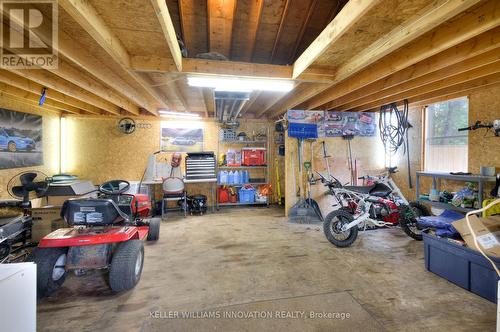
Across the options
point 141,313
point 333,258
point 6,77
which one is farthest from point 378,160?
point 6,77

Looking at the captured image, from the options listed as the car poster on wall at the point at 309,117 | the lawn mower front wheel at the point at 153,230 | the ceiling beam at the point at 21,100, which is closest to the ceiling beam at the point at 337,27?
the car poster on wall at the point at 309,117

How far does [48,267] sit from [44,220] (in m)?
1.58

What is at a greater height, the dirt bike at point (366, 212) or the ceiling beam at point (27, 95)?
the ceiling beam at point (27, 95)

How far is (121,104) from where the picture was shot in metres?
4.54

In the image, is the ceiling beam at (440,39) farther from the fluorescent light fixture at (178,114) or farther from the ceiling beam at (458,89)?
the fluorescent light fixture at (178,114)

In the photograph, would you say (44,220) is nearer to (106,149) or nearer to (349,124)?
(106,149)

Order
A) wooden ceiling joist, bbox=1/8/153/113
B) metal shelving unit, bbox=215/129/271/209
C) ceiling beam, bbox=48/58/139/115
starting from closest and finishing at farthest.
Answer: wooden ceiling joist, bbox=1/8/153/113 < ceiling beam, bbox=48/58/139/115 < metal shelving unit, bbox=215/129/271/209

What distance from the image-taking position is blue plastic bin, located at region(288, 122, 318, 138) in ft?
16.5

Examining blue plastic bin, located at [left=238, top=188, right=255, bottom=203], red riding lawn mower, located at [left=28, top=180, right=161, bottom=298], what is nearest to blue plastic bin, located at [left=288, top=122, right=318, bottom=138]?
blue plastic bin, located at [left=238, top=188, right=255, bottom=203]

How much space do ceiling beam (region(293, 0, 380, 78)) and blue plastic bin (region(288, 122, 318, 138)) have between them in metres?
2.28

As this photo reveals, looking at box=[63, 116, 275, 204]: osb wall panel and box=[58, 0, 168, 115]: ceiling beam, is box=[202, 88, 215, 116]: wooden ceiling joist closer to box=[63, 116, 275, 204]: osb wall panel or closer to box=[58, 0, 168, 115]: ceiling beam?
box=[63, 116, 275, 204]: osb wall panel

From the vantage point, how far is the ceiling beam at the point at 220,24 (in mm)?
2189

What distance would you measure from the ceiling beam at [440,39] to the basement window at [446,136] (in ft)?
8.40

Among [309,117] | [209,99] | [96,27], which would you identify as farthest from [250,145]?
[96,27]
